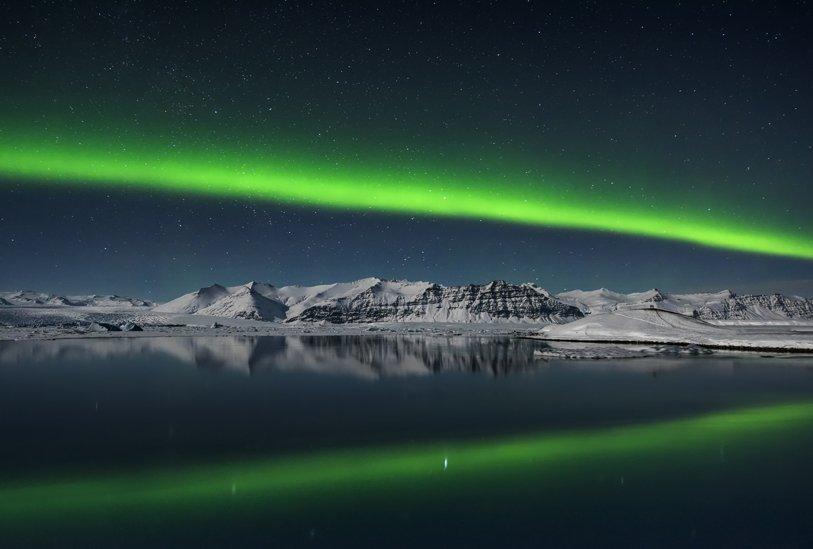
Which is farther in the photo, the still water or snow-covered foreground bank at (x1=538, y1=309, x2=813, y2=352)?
snow-covered foreground bank at (x1=538, y1=309, x2=813, y2=352)

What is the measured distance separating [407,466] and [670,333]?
76961 mm

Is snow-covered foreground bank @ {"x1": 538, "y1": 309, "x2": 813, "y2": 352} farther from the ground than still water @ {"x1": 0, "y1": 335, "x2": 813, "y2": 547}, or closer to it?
farther from the ground

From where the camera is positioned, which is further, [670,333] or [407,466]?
[670,333]

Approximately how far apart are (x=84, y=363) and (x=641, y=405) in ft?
146

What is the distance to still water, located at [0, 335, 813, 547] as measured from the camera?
33.3 feet

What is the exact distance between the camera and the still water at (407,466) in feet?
33.3

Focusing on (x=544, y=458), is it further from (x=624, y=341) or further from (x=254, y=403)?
(x=624, y=341)

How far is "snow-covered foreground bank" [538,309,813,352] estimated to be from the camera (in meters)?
66.3

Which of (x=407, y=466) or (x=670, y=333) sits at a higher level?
(x=670, y=333)

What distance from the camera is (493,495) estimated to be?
11977 mm

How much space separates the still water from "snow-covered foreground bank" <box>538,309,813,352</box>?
43958 millimetres

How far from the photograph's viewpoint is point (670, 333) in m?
80.3

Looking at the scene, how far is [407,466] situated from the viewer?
14227 mm

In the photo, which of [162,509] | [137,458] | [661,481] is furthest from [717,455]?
[137,458]
